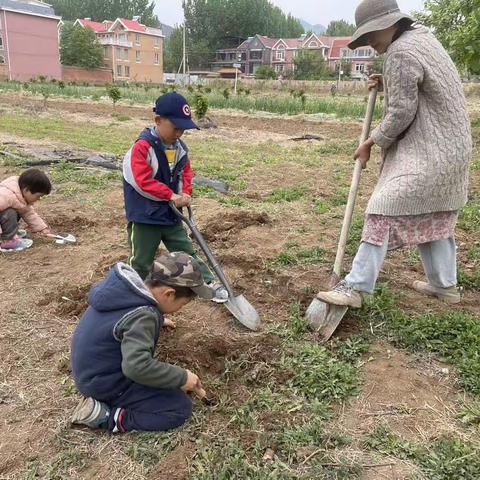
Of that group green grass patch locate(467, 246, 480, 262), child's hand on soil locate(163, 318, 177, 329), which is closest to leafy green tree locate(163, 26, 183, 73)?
green grass patch locate(467, 246, 480, 262)

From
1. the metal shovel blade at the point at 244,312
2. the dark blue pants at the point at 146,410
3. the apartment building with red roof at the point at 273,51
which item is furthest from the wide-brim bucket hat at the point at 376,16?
the apartment building with red roof at the point at 273,51

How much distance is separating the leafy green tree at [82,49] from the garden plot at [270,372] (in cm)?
5592

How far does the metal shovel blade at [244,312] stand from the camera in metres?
3.23

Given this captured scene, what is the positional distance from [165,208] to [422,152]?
5.38 feet

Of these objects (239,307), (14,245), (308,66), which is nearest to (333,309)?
(239,307)

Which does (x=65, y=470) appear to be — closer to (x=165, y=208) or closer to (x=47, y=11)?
(x=165, y=208)

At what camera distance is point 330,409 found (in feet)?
8.15

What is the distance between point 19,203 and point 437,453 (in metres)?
3.90

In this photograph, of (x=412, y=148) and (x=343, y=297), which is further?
(x=343, y=297)

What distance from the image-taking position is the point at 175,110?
300 centimetres

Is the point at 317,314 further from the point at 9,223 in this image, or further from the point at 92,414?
the point at 9,223

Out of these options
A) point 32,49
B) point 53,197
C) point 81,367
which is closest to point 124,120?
point 53,197

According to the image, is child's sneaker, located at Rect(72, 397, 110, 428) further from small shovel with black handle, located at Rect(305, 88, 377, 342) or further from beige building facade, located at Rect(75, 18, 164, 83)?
beige building facade, located at Rect(75, 18, 164, 83)

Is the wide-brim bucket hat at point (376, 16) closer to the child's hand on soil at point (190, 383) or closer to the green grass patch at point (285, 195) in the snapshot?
the child's hand on soil at point (190, 383)
